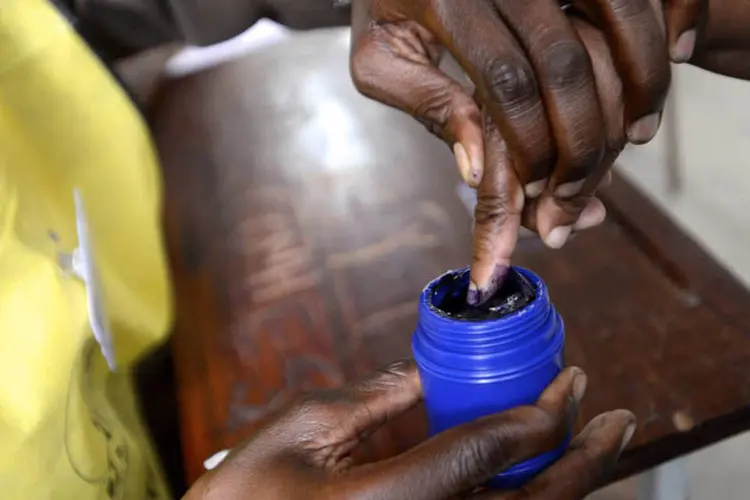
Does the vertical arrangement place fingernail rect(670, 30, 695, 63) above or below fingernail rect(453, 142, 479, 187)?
above

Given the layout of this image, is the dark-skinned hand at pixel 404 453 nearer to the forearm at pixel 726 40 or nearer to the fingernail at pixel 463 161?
the fingernail at pixel 463 161

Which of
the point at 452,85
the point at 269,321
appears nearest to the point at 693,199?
the point at 269,321

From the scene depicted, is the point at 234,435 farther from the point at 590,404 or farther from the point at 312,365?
the point at 590,404

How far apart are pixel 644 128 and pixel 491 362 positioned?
0.13 meters

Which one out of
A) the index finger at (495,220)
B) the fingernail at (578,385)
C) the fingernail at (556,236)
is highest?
the index finger at (495,220)

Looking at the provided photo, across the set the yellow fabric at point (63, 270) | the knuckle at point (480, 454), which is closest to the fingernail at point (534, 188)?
the knuckle at point (480, 454)

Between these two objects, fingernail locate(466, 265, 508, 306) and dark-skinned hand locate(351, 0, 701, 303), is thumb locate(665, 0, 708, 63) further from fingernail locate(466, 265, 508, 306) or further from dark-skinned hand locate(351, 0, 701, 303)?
fingernail locate(466, 265, 508, 306)

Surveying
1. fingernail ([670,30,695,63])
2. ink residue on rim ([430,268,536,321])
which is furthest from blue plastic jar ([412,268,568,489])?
fingernail ([670,30,695,63])

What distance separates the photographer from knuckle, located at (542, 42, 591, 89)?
313 millimetres

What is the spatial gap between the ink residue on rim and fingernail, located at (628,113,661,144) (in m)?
0.08

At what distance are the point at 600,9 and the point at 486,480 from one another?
0.21 m

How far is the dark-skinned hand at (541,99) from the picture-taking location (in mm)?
319

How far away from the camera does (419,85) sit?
0.40 meters

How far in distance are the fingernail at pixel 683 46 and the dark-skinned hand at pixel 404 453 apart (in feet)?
0.52
